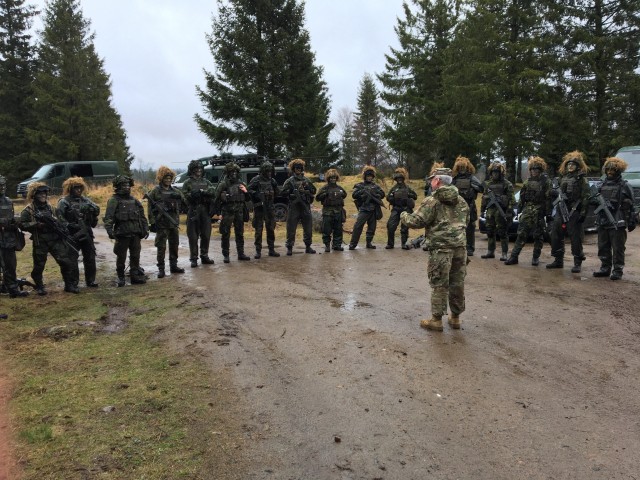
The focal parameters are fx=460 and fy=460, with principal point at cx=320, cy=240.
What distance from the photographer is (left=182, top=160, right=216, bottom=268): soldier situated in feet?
31.2

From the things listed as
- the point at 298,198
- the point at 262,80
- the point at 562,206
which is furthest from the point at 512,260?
the point at 262,80

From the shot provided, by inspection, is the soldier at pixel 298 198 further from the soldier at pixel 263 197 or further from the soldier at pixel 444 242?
the soldier at pixel 444 242

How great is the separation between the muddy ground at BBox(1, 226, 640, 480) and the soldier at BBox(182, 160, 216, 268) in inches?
84.4

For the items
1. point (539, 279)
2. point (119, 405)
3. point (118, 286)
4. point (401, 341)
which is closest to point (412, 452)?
point (401, 341)

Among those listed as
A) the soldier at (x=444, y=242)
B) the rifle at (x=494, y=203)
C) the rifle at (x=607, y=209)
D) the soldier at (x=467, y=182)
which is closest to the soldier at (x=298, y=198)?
the soldier at (x=467, y=182)

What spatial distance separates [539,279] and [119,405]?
738 centimetres

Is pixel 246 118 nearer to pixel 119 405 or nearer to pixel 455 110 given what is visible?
pixel 455 110

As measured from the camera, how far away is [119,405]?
12.8 feet

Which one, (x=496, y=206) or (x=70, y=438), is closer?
(x=70, y=438)

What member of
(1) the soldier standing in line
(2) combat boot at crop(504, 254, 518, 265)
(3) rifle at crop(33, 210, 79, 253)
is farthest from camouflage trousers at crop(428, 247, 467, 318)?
(3) rifle at crop(33, 210, 79, 253)

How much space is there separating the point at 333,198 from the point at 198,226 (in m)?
3.32

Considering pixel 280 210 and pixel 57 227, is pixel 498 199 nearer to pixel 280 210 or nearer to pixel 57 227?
pixel 280 210

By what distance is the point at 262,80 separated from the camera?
20672 millimetres

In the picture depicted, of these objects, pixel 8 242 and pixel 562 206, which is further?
pixel 562 206
